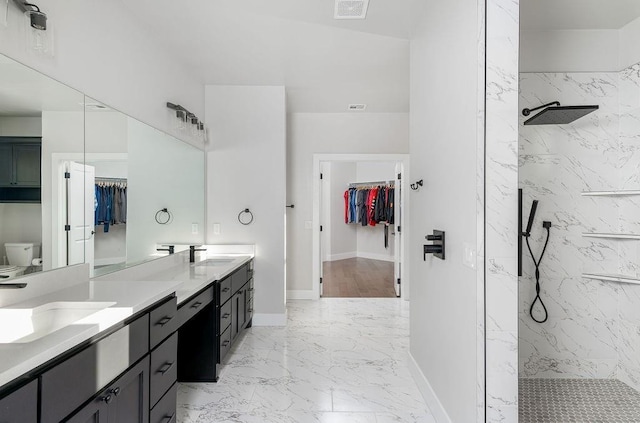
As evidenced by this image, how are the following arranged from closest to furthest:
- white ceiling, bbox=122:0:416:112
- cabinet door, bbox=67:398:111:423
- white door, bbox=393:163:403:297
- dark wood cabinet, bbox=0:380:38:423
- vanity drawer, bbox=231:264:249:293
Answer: dark wood cabinet, bbox=0:380:38:423 → cabinet door, bbox=67:398:111:423 → white ceiling, bbox=122:0:416:112 → vanity drawer, bbox=231:264:249:293 → white door, bbox=393:163:403:297

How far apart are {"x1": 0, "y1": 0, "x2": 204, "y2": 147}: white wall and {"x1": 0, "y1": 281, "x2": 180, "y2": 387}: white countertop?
3.55 feet

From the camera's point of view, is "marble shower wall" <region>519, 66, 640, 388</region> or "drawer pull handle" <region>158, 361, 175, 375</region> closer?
"drawer pull handle" <region>158, 361, 175, 375</region>

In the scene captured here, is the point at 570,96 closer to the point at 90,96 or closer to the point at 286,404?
the point at 286,404

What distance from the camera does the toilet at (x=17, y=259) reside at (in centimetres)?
162

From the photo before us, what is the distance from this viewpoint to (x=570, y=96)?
8.35 feet

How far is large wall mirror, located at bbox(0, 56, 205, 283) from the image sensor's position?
164 cm

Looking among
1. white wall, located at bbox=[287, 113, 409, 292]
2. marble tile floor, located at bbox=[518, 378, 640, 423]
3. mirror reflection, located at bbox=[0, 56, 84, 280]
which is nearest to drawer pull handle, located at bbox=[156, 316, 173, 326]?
mirror reflection, located at bbox=[0, 56, 84, 280]

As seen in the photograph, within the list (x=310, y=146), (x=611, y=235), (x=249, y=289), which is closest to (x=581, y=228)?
(x=611, y=235)

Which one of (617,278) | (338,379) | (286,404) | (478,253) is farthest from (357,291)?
(478,253)

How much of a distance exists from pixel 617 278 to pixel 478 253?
1.38 metres

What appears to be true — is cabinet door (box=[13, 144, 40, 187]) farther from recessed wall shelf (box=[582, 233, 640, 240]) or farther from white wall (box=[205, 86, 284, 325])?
recessed wall shelf (box=[582, 233, 640, 240])

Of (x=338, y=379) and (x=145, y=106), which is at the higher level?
(x=145, y=106)

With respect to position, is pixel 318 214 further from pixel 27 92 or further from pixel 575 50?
pixel 27 92

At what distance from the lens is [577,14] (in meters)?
2.34
